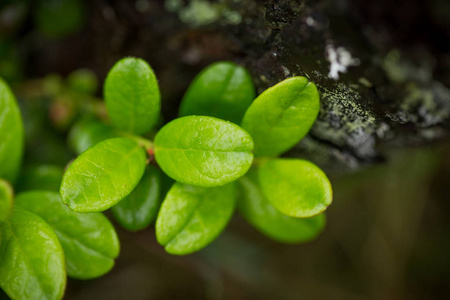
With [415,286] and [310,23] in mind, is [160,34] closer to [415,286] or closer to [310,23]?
[310,23]

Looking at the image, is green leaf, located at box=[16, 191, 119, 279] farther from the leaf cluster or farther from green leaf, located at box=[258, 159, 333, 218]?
green leaf, located at box=[258, 159, 333, 218]

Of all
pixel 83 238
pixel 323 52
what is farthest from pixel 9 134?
pixel 323 52

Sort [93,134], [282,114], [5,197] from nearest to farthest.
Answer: [5,197] < [282,114] < [93,134]

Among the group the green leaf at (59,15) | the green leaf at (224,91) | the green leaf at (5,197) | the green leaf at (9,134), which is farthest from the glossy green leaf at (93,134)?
the green leaf at (59,15)

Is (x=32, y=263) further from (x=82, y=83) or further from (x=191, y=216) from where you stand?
(x=82, y=83)

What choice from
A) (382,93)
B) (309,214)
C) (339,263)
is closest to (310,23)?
(382,93)

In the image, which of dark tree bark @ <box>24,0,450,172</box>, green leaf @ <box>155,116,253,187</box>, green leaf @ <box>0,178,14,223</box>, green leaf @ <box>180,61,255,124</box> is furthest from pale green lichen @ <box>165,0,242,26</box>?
green leaf @ <box>0,178,14,223</box>
